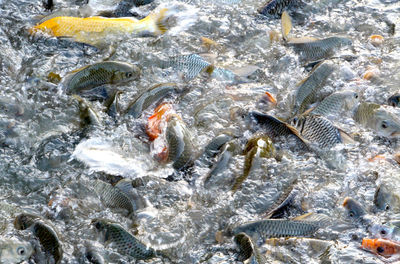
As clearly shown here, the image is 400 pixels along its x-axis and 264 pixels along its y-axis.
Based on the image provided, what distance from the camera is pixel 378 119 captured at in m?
3.33

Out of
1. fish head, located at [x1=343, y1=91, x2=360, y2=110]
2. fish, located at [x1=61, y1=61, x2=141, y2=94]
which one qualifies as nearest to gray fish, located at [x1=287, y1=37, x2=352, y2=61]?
fish head, located at [x1=343, y1=91, x2=360, y2=110]

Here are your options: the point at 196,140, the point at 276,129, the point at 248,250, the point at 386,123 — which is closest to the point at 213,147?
the point at 196,140

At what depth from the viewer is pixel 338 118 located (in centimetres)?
344

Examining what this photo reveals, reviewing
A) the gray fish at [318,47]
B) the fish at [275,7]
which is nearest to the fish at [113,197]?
the gray fish at [318,47]

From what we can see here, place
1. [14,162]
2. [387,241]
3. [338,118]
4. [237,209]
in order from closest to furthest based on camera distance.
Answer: [387,241] < [237,209] < [14,162] < [338,118]

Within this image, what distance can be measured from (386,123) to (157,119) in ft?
5.15

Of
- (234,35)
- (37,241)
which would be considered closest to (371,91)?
(234,35)

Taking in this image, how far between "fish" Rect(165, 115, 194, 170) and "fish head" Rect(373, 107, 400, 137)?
130 cm

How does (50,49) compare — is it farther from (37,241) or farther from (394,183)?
(394,183)

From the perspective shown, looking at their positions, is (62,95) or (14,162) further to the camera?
(62,95)

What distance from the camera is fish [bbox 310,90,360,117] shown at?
3.42 meters

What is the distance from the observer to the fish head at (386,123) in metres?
3.27

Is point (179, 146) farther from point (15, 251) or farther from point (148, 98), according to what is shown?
point (15, 251)

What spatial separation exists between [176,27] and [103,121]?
4.76ft
